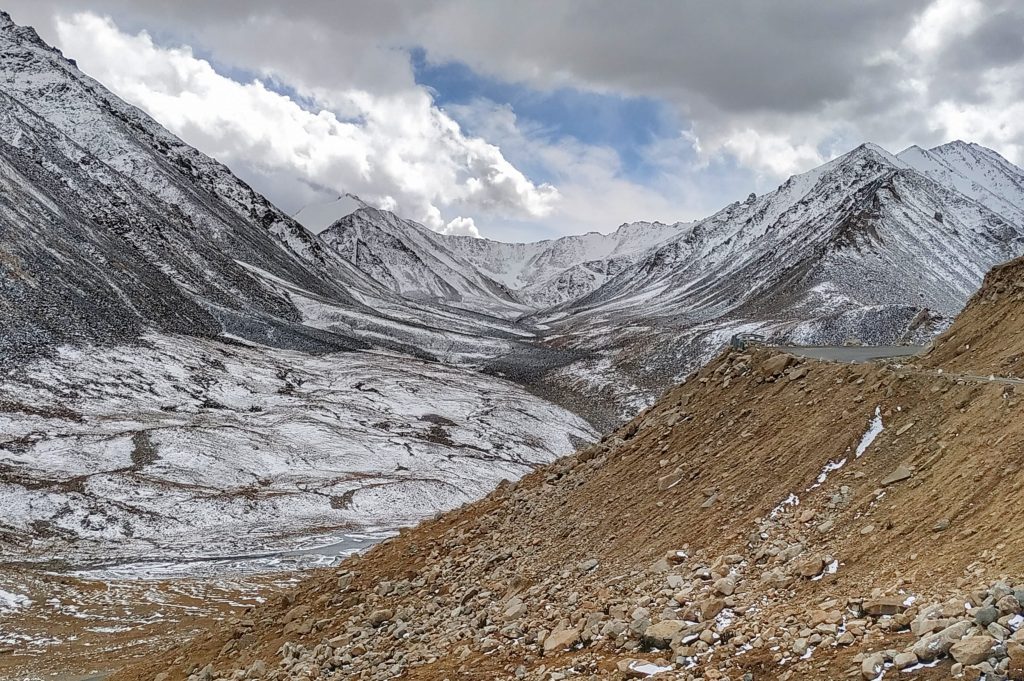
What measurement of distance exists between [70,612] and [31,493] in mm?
25987

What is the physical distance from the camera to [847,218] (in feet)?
638

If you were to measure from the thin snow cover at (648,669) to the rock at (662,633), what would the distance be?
1.71 feet

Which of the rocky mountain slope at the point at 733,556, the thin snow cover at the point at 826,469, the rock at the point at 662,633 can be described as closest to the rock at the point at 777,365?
the rocky mountain slope at the point at 733,556

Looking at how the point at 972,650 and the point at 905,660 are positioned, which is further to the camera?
the point at 905,660

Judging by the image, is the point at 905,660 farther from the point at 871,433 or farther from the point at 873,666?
the point at 871,433

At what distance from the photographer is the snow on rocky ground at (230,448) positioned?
54.2m

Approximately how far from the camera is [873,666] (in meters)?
7.44

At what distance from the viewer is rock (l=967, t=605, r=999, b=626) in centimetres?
724

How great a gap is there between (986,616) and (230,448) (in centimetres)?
7556

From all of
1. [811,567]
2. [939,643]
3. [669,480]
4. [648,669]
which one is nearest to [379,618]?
[669,480]

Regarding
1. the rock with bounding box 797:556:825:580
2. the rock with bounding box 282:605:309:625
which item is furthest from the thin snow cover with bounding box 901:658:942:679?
the rock with bounding box 282:605:309:625

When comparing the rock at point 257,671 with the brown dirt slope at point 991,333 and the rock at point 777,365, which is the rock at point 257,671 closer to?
the rock at point 777,365

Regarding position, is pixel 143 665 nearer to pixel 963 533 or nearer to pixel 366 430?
pixel 963 533

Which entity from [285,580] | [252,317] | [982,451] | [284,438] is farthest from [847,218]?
[982,451]
